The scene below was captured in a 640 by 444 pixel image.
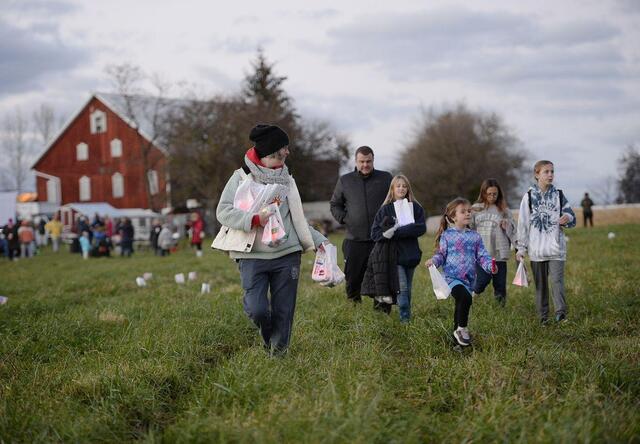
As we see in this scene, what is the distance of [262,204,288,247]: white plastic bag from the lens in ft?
19.5

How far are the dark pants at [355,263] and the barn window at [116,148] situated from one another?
50.8 meters

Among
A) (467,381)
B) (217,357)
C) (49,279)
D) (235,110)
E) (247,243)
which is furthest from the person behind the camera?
(235,110)

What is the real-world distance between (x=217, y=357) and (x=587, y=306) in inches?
192

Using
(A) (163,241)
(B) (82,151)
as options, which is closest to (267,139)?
(A) (163,241)

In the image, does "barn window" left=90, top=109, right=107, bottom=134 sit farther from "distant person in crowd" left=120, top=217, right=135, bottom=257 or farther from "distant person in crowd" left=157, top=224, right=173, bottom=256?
"distant person in crowd" left=157, top=224, right=173, bottom=256

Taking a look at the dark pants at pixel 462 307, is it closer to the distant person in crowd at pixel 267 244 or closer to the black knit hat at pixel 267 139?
the distant person in crowd at pixel 267 244

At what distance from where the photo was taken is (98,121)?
57.8 metres

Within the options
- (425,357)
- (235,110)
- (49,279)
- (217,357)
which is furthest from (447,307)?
(235,110)

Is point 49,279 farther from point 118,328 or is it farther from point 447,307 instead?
point 447,307

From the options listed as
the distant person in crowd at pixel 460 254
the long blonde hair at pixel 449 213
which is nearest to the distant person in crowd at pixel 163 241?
the long blonde hair at pixel 449 213

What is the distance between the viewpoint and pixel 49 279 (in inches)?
699

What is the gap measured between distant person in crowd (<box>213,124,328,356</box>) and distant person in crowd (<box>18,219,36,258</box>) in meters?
28.6

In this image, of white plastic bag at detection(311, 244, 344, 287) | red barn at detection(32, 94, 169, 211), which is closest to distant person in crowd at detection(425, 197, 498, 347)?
white plastic bag at detection(311, 244, 344, 287)

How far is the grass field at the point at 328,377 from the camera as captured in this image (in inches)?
161
